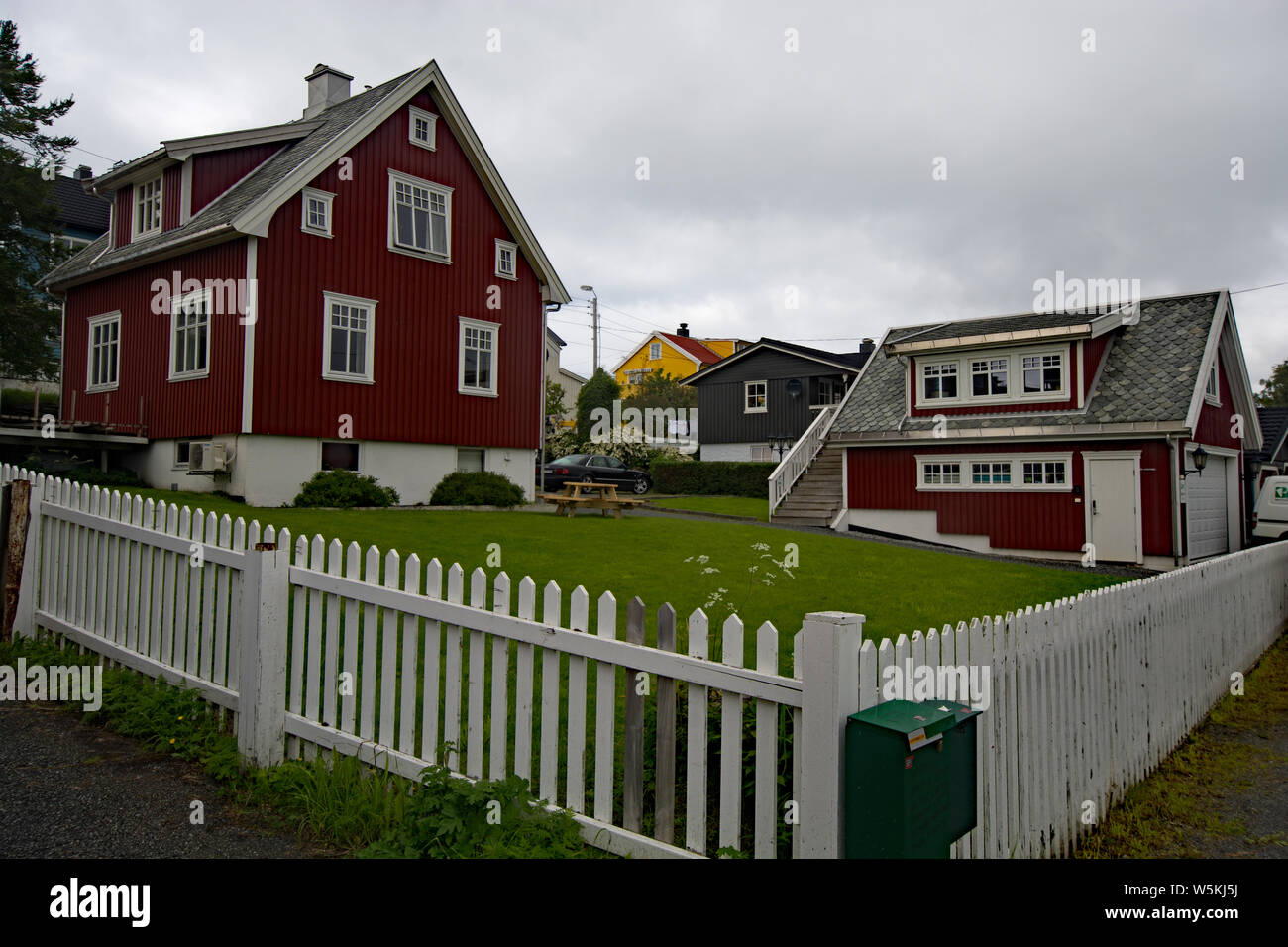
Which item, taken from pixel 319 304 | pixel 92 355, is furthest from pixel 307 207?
pixel 92 355

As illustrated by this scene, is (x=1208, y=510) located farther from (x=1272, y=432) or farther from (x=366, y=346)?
(x=366, y=346)

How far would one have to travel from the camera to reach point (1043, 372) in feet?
67.9

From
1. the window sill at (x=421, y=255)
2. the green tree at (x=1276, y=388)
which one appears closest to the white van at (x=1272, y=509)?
the window sill at (x=421, y=255)

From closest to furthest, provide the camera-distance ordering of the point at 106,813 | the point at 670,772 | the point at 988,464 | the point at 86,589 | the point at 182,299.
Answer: the point at 670,772 → the point at 106,813 → the point at 86,589 → the point at 182,299 → the point at 988,464

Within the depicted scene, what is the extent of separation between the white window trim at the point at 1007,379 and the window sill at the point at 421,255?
42.2 ft

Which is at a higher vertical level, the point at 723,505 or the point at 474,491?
the point at 474,491

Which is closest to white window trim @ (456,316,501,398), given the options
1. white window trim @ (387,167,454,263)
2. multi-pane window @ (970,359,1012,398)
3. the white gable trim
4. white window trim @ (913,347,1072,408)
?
white window trim @ (387,167,454,263)

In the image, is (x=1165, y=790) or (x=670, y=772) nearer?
(x=670, y=772)

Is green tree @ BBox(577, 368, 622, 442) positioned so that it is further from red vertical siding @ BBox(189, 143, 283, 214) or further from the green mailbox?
the green mailbox

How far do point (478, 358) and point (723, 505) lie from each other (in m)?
10.1

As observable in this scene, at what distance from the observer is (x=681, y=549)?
13.1m

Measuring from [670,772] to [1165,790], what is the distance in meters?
4.16
